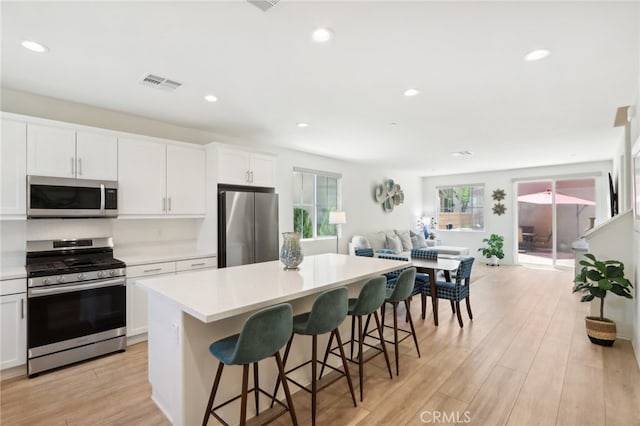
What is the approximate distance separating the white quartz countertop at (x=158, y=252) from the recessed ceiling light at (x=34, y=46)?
78.9 inches

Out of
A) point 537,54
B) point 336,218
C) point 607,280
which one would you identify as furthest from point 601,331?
point 336,218

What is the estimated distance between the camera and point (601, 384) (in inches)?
99.9

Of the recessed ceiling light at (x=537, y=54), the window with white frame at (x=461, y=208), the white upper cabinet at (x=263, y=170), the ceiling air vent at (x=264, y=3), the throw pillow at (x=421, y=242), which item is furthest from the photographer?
the window with white frame at (x=461, y=208)

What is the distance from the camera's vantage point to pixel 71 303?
113 inches

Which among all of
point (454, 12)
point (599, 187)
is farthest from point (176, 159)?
point (599, 187)

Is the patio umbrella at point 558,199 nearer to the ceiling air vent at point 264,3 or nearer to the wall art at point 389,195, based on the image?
the wall art at point 389,195

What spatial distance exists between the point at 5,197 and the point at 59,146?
2.07ft

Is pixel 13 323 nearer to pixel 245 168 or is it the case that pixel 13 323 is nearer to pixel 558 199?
pixel 245 168

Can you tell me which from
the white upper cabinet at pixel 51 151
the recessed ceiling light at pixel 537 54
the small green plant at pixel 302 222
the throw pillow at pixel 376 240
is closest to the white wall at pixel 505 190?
the throw pillow at pixel 376 240

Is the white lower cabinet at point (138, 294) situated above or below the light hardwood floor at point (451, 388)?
above

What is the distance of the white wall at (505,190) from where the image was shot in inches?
275

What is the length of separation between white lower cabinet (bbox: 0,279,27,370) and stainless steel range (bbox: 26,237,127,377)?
0.05 meters

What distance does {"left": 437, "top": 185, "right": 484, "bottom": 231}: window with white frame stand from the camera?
350 inches

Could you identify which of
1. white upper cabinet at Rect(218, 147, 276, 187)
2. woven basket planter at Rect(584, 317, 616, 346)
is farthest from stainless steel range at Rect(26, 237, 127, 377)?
woven basket planter at Rect(584, 317, 616, 346)
